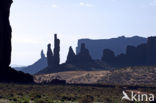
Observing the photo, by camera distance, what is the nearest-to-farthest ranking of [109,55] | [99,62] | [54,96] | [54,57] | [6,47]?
[54,96] → [6,47] → [54,57] → [99,62] → [109,55]

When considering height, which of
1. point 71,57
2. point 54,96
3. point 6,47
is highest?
point 71,57

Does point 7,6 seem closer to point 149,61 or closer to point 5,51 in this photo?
point 5,51

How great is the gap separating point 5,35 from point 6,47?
6.69ft

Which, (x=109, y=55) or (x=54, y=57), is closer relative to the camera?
(x=54, y=57)

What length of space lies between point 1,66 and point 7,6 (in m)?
10.2

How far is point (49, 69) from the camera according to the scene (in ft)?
463

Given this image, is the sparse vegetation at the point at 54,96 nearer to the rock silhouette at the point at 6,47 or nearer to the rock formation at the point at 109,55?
the rock silhouette at the point at 6,47

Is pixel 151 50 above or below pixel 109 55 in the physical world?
above

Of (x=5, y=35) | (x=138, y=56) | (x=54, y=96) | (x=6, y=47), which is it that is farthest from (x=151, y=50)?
(x=54, y=96)

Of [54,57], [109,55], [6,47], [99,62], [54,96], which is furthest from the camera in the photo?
[109,55]

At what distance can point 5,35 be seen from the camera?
2288 inches

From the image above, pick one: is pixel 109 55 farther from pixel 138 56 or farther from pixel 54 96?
pixel 54 96

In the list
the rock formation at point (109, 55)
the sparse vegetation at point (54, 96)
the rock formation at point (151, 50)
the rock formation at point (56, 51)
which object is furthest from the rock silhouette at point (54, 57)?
the sparse vegetation at point (54, 96)

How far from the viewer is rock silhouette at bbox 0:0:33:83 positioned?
186ft
